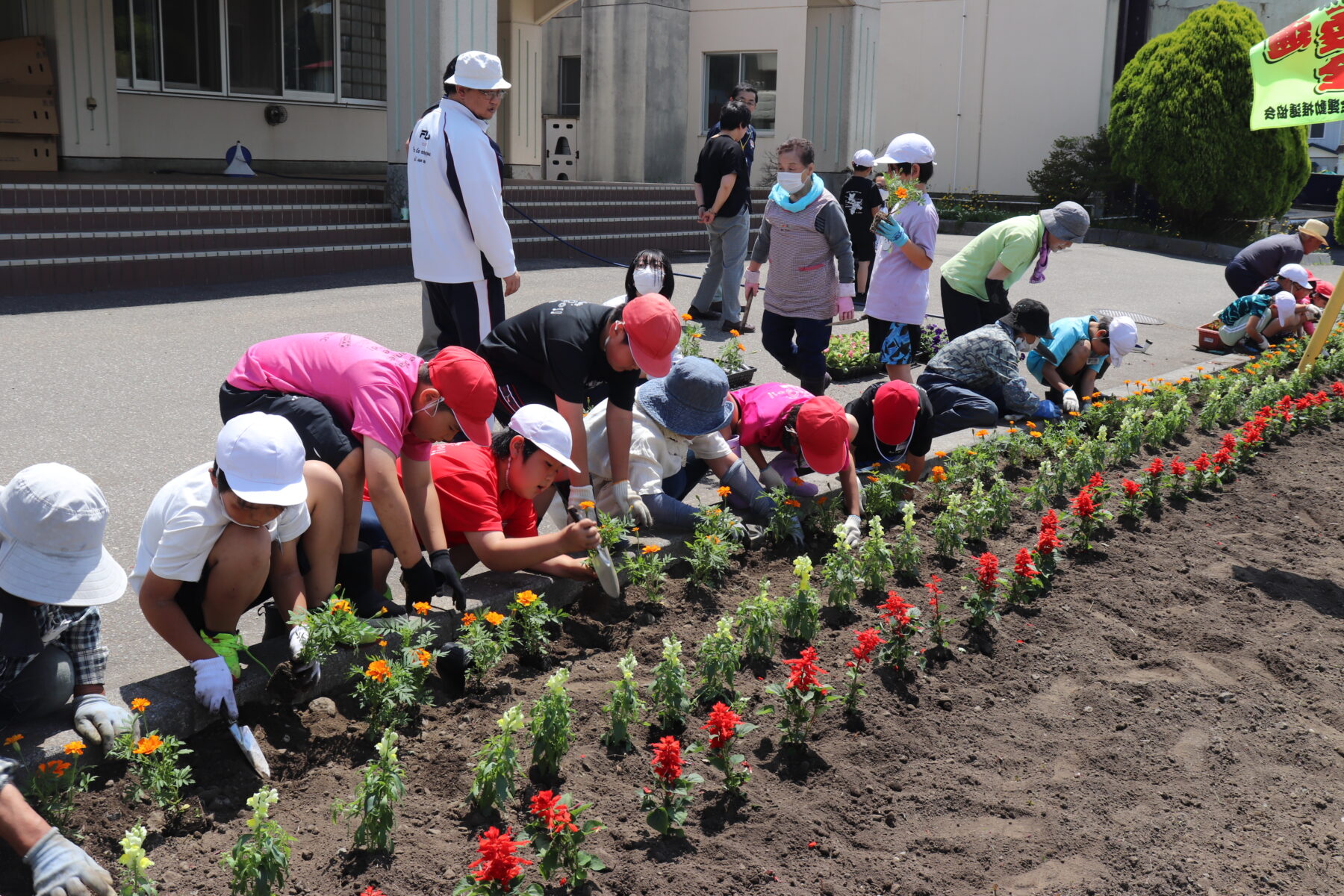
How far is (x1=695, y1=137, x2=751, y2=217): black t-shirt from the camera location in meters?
9.40

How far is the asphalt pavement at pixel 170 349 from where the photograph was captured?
5219 mm

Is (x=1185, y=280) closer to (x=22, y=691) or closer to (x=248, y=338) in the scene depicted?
(x=248, y=338)

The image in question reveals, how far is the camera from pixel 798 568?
3.95 m

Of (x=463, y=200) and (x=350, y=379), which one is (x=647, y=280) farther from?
(x=350, y=379)

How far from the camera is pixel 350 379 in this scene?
144 inches

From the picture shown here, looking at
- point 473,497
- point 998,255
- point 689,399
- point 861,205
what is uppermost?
point 861,205

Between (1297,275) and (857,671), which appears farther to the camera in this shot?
(1297,275)

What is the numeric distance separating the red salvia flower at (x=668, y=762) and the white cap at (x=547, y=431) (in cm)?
121

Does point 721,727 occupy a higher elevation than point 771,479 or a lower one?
lower

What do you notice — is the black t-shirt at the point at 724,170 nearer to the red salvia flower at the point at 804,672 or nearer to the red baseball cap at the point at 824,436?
the red baseball cap at the point at 824,436

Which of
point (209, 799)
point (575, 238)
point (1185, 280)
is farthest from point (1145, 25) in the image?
point (209, 799)

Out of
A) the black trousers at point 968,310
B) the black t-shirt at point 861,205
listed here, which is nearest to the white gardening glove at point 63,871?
the black trousers at point 968,310

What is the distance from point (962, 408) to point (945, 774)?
3800 millimetres

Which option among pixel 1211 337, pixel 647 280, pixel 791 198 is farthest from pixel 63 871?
pixel 1211 337
